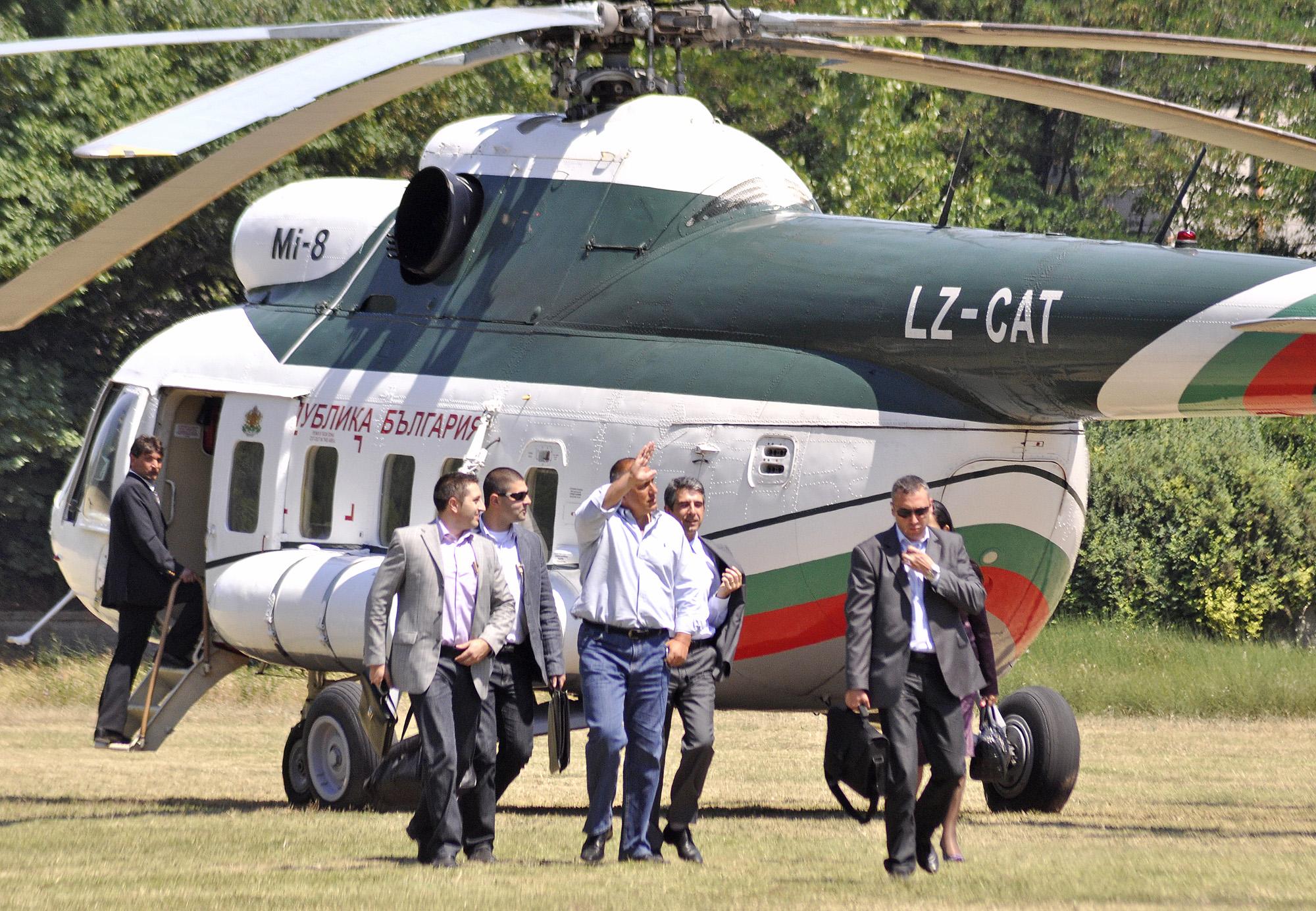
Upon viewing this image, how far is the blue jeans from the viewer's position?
27.6 ft

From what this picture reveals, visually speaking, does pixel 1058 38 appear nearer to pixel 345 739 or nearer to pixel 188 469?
pixel 345 739

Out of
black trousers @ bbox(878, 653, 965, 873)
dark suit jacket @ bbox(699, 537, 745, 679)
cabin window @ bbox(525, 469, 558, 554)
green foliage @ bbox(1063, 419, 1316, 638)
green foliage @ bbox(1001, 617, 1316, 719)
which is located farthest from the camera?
green foliage @ bbox(1063, 419, 1316, 638)

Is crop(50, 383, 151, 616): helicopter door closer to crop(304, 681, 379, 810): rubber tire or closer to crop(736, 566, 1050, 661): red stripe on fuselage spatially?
crop(304, 681, 379, 810): rubber tire

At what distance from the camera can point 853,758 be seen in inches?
377

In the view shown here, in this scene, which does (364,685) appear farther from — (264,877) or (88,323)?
(88,323)

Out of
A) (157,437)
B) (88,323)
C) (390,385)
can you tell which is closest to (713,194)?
(390,385)

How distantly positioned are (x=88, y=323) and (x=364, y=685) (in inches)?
600

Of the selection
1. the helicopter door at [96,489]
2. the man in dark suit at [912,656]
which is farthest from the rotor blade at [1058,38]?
the helicopter door at [96,489]

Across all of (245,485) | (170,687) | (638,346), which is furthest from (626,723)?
(170,687)

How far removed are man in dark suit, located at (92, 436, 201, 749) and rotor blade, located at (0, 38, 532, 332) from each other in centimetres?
290

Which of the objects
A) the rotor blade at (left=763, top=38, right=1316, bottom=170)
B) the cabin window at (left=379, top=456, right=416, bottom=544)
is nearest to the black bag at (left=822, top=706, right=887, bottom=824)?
the cabin window at (left=379, top=456, right=416, bottom=544)

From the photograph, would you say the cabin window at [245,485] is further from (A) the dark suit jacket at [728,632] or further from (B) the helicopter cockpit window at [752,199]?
(A) the dark suit jacket at [728,632]

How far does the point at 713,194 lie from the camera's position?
10992 millimetres

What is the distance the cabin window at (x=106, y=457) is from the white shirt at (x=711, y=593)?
5144 millimetres
